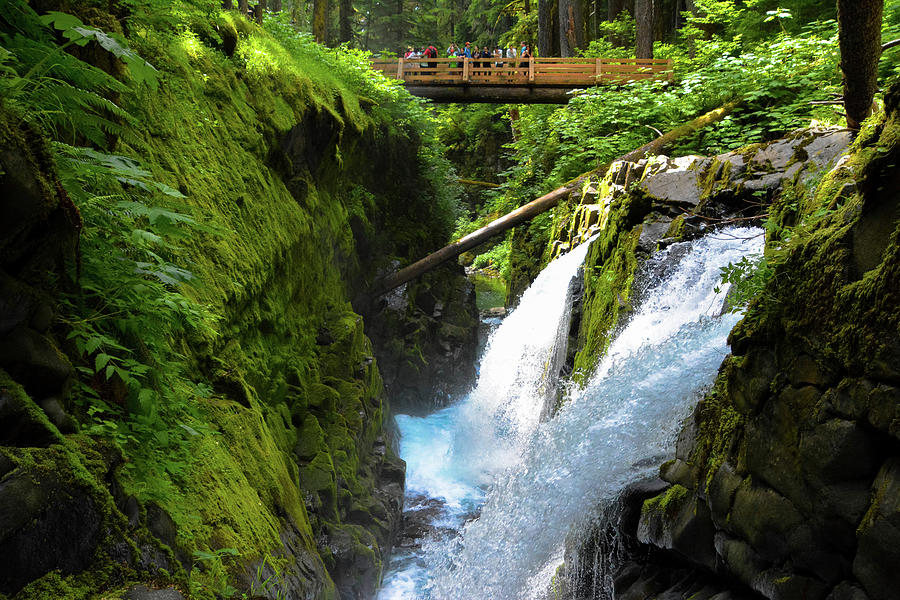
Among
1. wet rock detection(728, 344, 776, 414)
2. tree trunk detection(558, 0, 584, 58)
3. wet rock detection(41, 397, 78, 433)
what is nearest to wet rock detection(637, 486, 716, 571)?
wet rock detection(728, 344, 776, 414)

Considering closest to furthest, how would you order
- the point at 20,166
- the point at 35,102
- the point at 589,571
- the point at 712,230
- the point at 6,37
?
the point at 20,166, the point at 35,102, the point at 6,37, the point at 589,571, the point at 712,230

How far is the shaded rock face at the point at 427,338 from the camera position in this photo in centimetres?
1362

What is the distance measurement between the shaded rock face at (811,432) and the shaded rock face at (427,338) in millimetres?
9687

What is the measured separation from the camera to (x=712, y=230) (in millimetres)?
7512

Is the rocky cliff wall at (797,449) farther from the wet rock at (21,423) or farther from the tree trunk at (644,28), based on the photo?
the tree trunk at (644,28)

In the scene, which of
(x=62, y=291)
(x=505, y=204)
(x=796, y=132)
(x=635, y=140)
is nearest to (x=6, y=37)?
(x=62, y=291)

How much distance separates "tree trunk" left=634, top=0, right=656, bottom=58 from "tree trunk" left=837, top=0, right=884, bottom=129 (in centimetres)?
1385

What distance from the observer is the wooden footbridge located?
15.8 meters

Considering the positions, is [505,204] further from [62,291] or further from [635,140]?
[62,291]

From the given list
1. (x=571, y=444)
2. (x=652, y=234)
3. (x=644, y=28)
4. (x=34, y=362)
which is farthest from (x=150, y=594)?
(x=644, y=28)

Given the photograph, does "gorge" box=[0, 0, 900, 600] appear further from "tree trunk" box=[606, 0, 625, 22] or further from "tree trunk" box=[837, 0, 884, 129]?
"tree trunk" box=[606, 0, 625, 22]

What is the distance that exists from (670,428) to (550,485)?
1357 mm

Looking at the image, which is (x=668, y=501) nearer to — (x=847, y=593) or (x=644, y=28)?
(x=847, y=593)

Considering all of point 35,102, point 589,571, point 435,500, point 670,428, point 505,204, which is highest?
point 35,102
